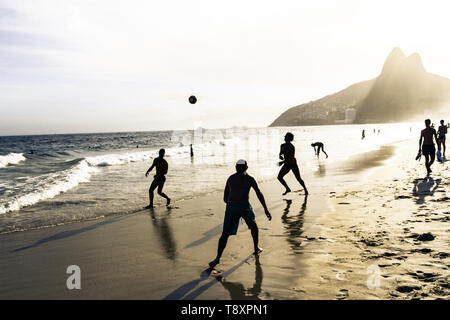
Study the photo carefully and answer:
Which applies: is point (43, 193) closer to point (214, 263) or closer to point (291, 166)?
point (291, 166)

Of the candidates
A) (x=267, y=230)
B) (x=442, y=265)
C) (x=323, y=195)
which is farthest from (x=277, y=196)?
(x=442, y=265)

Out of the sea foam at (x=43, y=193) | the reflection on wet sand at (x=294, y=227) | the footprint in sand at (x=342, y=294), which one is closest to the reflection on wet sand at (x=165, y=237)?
the reflection on wet sand at (x=294, y=227)

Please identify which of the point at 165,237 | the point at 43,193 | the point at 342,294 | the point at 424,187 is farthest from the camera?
the point at 43,193

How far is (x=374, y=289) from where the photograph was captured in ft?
13.4

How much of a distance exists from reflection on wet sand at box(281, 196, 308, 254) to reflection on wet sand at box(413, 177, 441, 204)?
354 cm

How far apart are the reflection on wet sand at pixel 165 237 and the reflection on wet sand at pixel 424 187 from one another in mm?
7032

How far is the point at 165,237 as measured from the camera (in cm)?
700

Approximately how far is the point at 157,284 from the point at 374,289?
3.15 metres

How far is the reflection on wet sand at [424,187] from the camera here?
9180 mm

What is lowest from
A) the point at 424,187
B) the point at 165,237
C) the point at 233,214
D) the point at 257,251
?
the point at 165,237

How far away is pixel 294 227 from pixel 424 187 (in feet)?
20.7

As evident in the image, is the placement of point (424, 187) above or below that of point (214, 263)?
above

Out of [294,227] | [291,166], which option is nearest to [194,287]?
[294,227]
